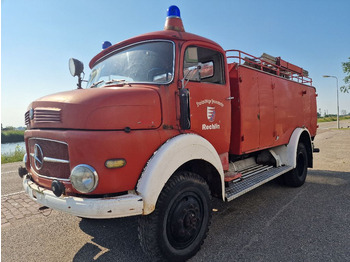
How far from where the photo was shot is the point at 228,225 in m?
3.35

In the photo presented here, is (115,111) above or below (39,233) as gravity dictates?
above

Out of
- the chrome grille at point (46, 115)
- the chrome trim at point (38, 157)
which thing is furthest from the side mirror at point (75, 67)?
the chrome trim at point (38, 157)

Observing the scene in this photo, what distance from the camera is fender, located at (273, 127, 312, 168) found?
16.3 ft

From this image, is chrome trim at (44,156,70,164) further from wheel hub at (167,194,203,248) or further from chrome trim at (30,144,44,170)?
wheel hub at (167,194,203,248)

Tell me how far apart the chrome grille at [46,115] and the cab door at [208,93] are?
53.5 inches

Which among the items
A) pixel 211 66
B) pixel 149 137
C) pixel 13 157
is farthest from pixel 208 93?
pixel 13 157

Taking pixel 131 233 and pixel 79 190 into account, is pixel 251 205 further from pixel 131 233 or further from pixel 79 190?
pixel 79 190

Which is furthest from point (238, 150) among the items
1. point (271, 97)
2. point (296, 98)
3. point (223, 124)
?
point (296, 98)

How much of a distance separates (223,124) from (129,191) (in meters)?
1.70

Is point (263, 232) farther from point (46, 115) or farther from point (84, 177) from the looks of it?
point (46, 115)

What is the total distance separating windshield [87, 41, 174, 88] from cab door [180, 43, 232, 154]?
20cm

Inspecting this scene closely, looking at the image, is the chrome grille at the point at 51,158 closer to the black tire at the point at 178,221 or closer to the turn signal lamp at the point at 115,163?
the turn signal lamp at the point at 115,163

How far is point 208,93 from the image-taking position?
9.93 ft

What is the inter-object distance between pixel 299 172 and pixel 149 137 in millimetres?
4484
